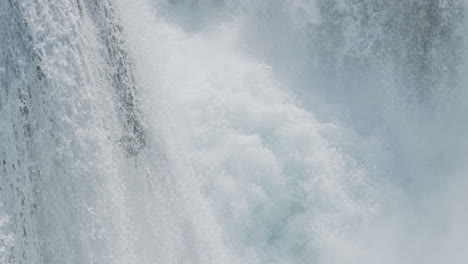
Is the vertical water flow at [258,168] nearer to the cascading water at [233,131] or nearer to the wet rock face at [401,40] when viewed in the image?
the cascading water at [233,131]

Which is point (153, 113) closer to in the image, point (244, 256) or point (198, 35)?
point (244, 256)

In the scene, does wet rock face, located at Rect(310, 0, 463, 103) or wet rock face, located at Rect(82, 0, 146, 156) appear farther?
wet rock face, located at Rect(310, 0, 463, 103)

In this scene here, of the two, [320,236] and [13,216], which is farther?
[320,236]

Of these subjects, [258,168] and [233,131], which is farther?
[233,131]

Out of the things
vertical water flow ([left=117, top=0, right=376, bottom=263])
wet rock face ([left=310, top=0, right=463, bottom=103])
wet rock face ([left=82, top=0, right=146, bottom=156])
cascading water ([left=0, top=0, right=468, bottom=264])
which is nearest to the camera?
cascading water ([left=0, top=0, right=468, bottom=264])

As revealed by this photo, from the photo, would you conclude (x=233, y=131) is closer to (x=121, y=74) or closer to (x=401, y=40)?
(x=121, y=74)

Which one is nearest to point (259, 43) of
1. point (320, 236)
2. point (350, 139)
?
point (350, 139)

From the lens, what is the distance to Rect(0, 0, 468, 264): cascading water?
434 cm

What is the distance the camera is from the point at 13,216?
14.1 feet

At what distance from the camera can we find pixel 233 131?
7336 millimetres

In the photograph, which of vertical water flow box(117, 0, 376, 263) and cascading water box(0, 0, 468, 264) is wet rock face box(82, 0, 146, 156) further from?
vertical water flow box(117, 0, 376, 263)

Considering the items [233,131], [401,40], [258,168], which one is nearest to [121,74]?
[233,131]

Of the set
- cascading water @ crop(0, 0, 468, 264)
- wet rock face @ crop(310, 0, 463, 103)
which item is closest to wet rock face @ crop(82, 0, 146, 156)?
cascading water @ crop(0, 0, 468, 264)

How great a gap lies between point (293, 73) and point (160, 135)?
304 centimetres
